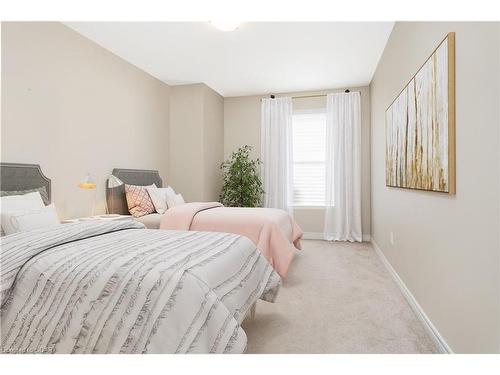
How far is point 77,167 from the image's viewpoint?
10.7 ft

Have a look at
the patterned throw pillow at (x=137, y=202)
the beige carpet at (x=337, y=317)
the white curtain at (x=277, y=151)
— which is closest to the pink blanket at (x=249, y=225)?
the beige carpet at (x=337, y=317)


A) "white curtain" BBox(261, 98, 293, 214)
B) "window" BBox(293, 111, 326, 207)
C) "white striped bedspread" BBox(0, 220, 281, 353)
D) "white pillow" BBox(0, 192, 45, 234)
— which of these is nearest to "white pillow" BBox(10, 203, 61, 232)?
"white pillow" BBox(0, 192, 45, 234)

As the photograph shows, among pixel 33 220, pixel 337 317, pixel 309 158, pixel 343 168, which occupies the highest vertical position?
pixel 309 158

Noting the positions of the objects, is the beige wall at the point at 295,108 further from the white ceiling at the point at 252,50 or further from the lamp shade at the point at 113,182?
the lamp shade at the point at 113,182

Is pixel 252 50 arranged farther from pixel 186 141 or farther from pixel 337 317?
pixel 337 317

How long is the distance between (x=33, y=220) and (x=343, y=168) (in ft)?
14.4

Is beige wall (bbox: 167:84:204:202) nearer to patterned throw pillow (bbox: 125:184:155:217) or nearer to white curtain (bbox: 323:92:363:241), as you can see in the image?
patterned throw pillow (bbox: 125:184:155:217)

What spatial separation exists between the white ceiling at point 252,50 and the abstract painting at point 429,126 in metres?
1.10

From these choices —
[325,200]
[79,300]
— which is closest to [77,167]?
[79,300]

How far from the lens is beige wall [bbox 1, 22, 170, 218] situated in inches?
103

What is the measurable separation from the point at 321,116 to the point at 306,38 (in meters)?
2.13

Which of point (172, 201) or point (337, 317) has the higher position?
point (172, 201)

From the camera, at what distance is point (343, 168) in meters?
5.27

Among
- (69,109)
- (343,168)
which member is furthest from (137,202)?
(343,168)
